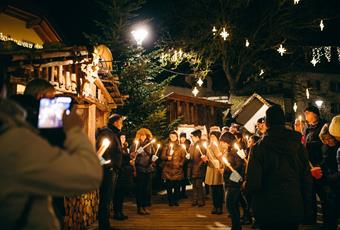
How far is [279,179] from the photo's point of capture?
14.7 feet

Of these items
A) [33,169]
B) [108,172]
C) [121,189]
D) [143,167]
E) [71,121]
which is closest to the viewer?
[33,169]

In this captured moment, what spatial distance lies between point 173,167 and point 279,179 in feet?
28.0

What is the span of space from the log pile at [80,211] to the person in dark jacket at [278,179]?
5000mm

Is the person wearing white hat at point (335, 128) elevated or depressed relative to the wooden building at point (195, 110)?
depressed

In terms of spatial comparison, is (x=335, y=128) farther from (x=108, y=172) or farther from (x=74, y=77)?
(x=74, y=77)

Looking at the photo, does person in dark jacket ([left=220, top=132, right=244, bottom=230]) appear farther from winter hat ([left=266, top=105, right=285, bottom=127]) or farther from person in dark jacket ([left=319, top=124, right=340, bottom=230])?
winter hat ([left=266, top=105, right=285, bottom=127])

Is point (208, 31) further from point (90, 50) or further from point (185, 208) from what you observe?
point (90, 50)

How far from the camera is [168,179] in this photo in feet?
41.8

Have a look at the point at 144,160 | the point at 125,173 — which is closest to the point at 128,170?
the point at 125,173

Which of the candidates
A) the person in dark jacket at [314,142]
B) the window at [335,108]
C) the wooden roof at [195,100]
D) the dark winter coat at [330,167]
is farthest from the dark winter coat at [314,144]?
the window at [335,108]

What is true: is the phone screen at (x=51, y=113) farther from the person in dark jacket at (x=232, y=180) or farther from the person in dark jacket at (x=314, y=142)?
the person in dark jacket at (x=314, y=142)

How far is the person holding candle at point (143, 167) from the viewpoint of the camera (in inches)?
440

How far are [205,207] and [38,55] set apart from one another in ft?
26.1

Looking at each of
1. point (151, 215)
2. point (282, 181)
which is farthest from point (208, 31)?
point (282, 181)
